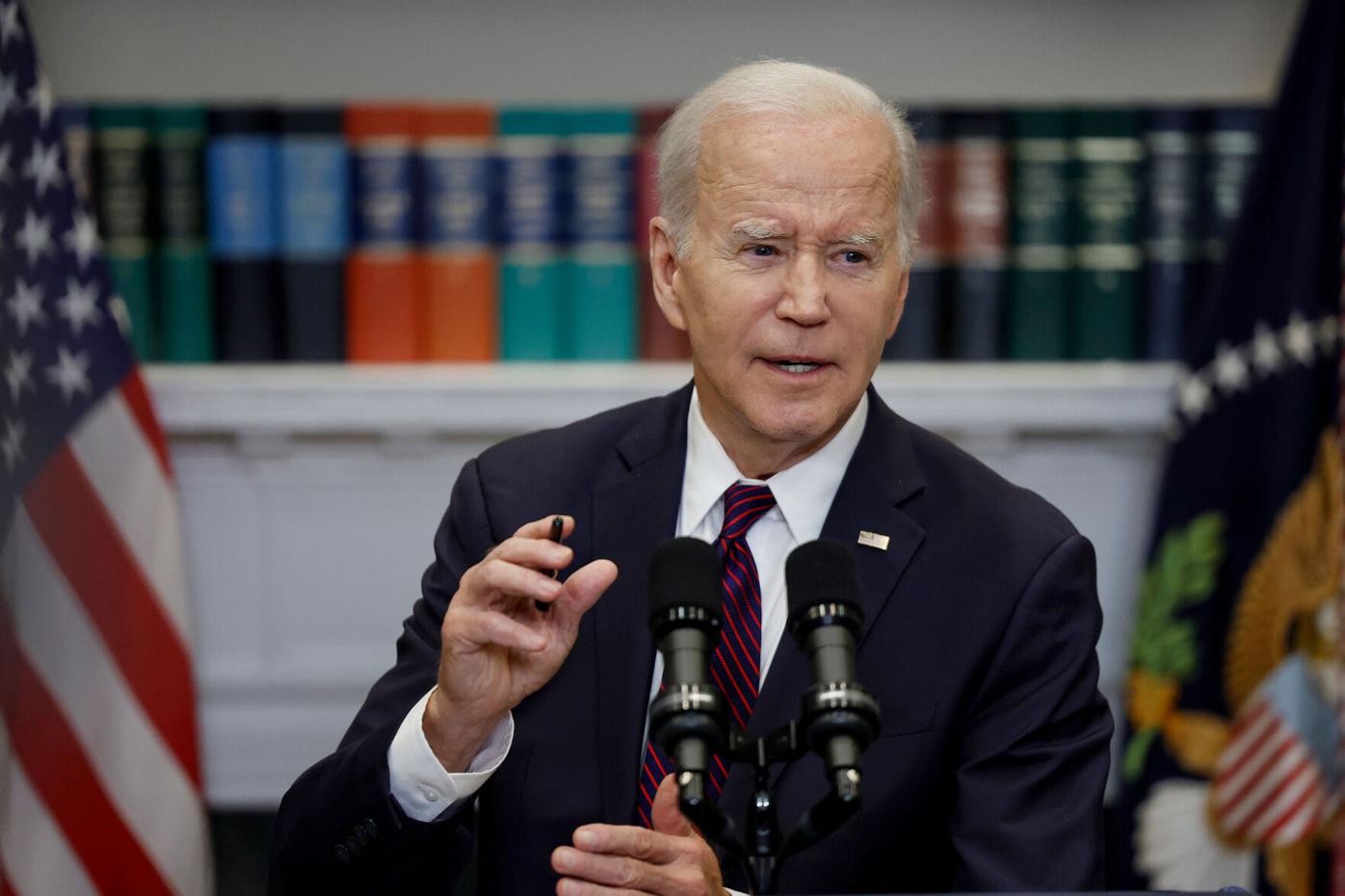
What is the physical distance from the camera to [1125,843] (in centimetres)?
288

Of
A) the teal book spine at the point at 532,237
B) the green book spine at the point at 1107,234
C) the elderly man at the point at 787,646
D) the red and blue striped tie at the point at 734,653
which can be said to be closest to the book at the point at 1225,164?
the green book spine at the point at 1107,234

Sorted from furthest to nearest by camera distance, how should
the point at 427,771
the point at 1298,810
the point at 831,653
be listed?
the point at 1298,810
the point at 427,771
the point at 831,653

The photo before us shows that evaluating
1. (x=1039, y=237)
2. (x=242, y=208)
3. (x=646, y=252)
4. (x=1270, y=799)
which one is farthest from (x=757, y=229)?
(x=1270, y=799)

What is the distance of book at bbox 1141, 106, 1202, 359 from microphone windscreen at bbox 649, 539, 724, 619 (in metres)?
1.92

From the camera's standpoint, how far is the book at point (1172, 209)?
285 cm

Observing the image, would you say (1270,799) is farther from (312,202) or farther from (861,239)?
(312,202)

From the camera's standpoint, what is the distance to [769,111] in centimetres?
169

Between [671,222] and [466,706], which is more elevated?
[671,222]

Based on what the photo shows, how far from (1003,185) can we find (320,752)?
68.2 inches

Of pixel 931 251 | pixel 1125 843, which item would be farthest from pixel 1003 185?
pixel 1125 843

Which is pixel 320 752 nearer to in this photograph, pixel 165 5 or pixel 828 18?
pixel 165 5

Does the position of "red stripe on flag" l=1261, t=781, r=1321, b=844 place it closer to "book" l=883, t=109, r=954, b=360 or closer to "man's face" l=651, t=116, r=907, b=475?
"book" l=883, t=109, r=954, b=360

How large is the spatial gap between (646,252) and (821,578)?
70.3 inches

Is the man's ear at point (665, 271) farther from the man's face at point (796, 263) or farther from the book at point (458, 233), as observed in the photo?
the book at point (458, 233)
